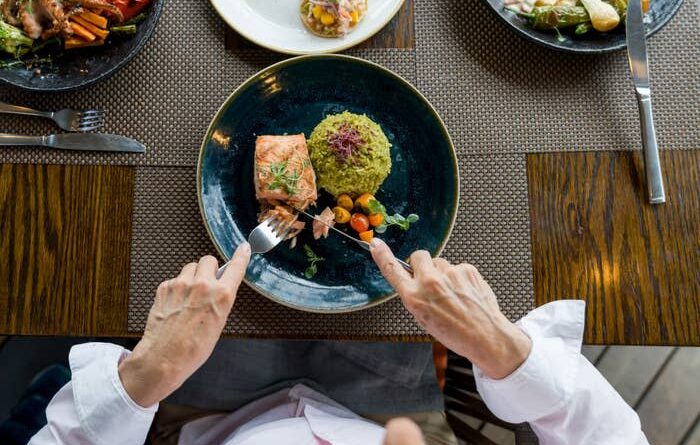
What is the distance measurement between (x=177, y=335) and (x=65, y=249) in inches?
20.5

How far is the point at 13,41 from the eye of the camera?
145 centimetres

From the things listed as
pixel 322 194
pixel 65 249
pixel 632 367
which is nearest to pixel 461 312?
pixel 322 194

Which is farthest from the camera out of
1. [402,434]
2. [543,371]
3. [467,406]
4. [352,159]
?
[467,406]

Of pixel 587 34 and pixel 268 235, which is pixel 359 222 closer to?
pixel 268 235

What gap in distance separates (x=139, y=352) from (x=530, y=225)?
1070 millimetres

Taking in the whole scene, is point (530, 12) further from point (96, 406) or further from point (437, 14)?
point (96, 406)

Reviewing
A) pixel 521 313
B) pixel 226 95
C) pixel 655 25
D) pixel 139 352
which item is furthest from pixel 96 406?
pixel 655 25

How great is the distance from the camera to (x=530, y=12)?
5.03ft

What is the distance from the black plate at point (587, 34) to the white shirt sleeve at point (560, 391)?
0.70m

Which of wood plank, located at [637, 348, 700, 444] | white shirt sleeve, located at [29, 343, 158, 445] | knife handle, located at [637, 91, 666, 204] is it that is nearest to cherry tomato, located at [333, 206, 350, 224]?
white shirt sleeve, located at [29, 343, 158, 445]

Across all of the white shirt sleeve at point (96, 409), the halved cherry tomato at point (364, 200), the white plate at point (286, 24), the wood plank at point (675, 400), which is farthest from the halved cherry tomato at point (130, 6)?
the wood plank at point (675, 400)

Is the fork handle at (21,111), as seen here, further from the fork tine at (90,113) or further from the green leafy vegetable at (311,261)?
the green leafy vegetable at (311,261)

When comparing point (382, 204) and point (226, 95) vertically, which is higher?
point (226, 95)

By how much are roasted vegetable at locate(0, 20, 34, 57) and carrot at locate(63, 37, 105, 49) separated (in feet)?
0.32
